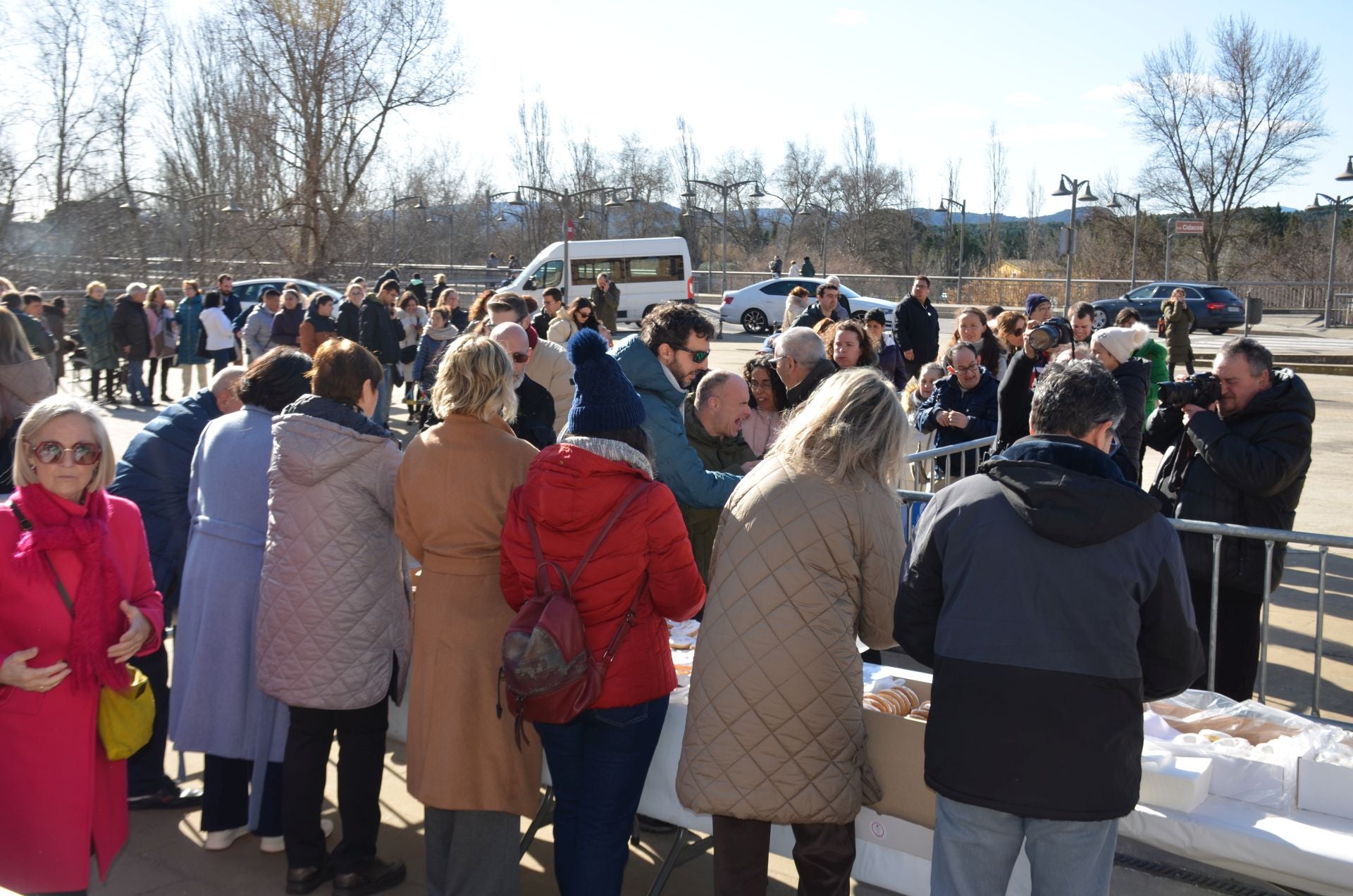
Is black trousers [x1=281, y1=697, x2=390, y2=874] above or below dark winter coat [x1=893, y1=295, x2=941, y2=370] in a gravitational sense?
below

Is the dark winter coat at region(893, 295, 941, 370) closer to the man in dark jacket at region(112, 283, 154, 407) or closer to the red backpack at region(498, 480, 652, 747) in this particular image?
the red backpack at region(498, 480, 652, 747)

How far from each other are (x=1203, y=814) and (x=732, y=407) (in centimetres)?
228

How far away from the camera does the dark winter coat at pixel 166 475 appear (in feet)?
14.4

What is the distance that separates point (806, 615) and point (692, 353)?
181 centimetres

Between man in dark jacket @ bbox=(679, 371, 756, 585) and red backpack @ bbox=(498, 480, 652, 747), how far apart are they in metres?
1.36

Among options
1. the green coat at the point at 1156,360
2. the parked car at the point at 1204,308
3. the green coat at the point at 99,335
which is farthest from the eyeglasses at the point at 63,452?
the parked car at the point at 1204,308

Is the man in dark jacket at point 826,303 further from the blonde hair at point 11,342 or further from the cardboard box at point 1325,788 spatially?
the cardboard box at point 1325,788

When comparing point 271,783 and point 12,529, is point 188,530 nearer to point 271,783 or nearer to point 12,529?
point 271,783

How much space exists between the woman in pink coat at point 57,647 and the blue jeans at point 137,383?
14291 mm

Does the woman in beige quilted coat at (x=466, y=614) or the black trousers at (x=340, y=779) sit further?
the black trousers at (x=340, y=779)

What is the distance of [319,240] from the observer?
38812 mm

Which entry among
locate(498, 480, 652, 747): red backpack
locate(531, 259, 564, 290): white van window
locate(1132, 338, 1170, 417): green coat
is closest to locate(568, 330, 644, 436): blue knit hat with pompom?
locate(498, 480, 652, 747): red backpack

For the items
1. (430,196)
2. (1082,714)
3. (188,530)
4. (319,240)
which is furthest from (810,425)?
(430,196)

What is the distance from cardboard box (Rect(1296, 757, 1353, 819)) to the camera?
9.80ft
